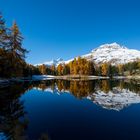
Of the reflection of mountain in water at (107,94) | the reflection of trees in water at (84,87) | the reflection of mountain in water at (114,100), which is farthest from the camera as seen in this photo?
the reflection of trees in water at (84,87)

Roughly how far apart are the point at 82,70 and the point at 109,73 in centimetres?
3747

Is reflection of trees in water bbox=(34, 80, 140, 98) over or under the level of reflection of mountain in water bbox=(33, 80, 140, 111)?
over

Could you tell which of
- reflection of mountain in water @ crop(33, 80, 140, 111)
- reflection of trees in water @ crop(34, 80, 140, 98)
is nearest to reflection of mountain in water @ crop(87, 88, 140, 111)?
reflection of mountain in water @ crop(33, 80, 140, 111)

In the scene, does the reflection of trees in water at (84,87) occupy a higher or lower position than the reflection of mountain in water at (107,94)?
higher

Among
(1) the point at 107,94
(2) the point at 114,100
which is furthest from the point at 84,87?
(2) the point at 114,100

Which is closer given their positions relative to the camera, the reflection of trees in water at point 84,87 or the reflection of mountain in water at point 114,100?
the reflection of mountain in water at point 114,100

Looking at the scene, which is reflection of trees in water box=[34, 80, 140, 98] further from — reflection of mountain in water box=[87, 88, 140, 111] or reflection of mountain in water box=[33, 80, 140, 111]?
reflection of mountain in water box=[87, 88, 140, 111]

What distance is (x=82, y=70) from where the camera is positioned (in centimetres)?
14312

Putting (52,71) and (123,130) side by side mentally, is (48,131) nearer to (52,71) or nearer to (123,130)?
(123,130)

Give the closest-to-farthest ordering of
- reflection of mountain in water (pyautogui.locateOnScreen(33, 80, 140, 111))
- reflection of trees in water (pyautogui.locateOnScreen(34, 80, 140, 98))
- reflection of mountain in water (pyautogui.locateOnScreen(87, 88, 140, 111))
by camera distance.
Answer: reflection of mountain in water (pyautogui.locateOnScreen(87, 88, 140, 111)) < reflection of mountain in water (pyautogui.locateOnScreen(33, 80, 140, 111)) < reflection of trees in water (pyautogui.locateOnScreen(34, 80, 140, 98))

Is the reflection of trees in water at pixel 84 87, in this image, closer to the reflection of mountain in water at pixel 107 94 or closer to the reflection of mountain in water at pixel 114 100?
the reflection of mountain in water at pixel 107 94

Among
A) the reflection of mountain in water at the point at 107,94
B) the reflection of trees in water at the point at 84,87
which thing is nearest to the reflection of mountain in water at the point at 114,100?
the reflection of mountain in water at the point at 107,94

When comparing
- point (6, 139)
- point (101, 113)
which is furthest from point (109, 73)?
point (6, 139)

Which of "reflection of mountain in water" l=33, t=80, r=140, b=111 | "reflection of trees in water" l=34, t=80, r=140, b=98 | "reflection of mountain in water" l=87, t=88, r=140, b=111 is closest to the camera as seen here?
"reflection of mountain in water" l=87, t=88, r=140, b=111
